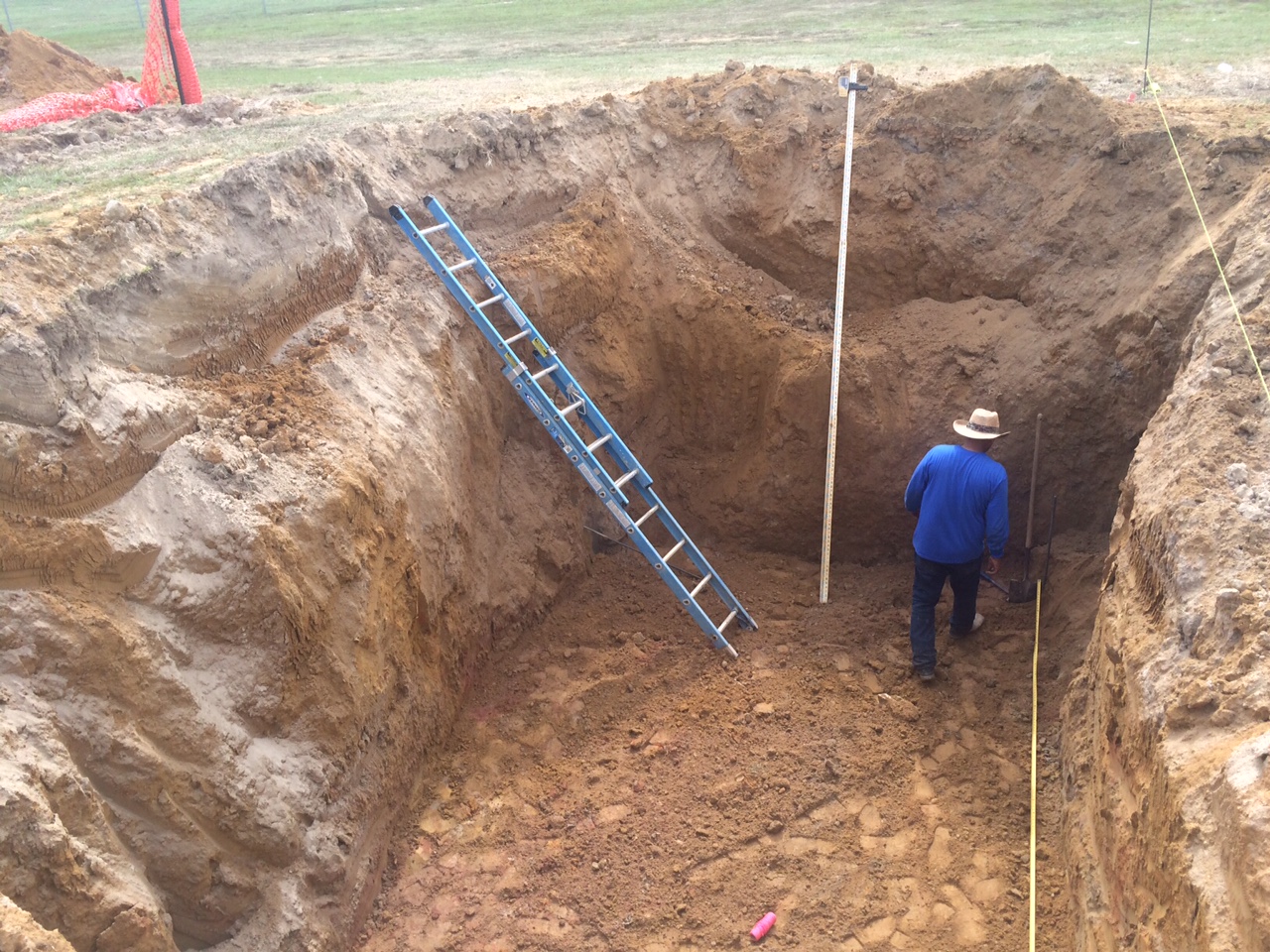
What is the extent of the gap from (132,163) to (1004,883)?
7521 mm

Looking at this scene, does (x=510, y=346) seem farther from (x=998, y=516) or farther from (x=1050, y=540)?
(x=1050, y=540)

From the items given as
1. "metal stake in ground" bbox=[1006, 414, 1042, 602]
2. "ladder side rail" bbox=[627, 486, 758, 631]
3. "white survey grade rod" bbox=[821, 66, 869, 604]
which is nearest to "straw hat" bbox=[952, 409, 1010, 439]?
"metal stake in ground" bbox=[1006, 414, 1042, 602]

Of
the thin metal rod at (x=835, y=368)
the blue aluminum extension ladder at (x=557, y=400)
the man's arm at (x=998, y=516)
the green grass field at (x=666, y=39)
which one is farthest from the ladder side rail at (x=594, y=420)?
the green grass field at (x=666, y=39)

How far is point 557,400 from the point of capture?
7398 millimetres

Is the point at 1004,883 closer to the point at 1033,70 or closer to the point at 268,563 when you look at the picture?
the point at 268,563

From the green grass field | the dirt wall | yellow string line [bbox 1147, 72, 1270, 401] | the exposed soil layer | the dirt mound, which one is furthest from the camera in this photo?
the dirt mound

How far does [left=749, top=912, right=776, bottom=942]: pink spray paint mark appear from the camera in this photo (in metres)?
4.93

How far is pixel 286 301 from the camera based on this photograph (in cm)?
587

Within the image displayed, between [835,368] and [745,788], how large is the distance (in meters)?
3.45

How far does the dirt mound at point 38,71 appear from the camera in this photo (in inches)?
512

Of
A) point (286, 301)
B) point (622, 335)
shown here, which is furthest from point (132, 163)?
point (622, 335)

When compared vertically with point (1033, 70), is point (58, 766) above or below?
below

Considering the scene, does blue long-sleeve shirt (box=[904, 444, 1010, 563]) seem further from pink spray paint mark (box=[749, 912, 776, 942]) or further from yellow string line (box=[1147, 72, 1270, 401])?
pink spray paint mark (box=[749, 912, 776, 942])

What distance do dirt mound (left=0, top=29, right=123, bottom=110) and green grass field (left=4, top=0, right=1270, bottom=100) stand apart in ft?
5.36
